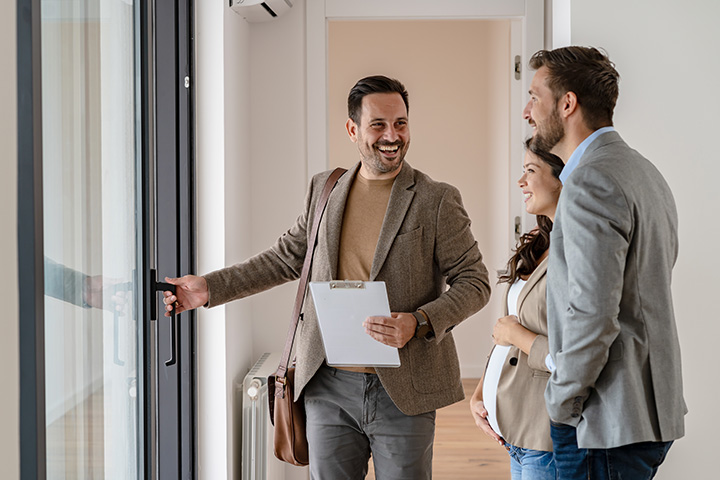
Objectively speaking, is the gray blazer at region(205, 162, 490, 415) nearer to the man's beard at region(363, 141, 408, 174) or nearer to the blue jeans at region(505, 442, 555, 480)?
the man's beard at region(363, 141, 408, 174)

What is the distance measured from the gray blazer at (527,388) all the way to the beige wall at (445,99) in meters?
3.44

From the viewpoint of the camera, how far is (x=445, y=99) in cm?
521

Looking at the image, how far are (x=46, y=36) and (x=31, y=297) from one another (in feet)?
1.69

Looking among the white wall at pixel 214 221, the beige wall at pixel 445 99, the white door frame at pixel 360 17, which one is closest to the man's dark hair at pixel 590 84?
the white wall at pixel 214 221

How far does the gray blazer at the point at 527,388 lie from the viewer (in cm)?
158

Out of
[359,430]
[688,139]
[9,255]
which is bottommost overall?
[359,430]

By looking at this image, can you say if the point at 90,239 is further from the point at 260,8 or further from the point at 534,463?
the point at 260,8

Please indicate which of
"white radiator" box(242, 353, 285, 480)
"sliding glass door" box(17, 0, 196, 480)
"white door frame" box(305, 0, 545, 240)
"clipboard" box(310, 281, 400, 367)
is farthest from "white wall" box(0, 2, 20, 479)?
"white door frame" box(305, 0, 545, 240)


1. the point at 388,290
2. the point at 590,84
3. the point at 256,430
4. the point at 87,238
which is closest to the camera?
the point at 590,84

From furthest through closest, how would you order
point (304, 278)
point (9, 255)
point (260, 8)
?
point (260, 8) → point (304, 278) → point (9, 255)

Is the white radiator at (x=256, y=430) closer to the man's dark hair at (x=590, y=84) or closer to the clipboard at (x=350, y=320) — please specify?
the clipboard at (x=350, y=320)

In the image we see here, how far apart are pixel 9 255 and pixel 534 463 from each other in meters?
1.16

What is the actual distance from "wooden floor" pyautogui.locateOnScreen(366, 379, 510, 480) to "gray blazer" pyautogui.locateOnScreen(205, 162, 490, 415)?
1.72 m

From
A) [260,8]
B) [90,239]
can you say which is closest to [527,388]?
[90,239]
